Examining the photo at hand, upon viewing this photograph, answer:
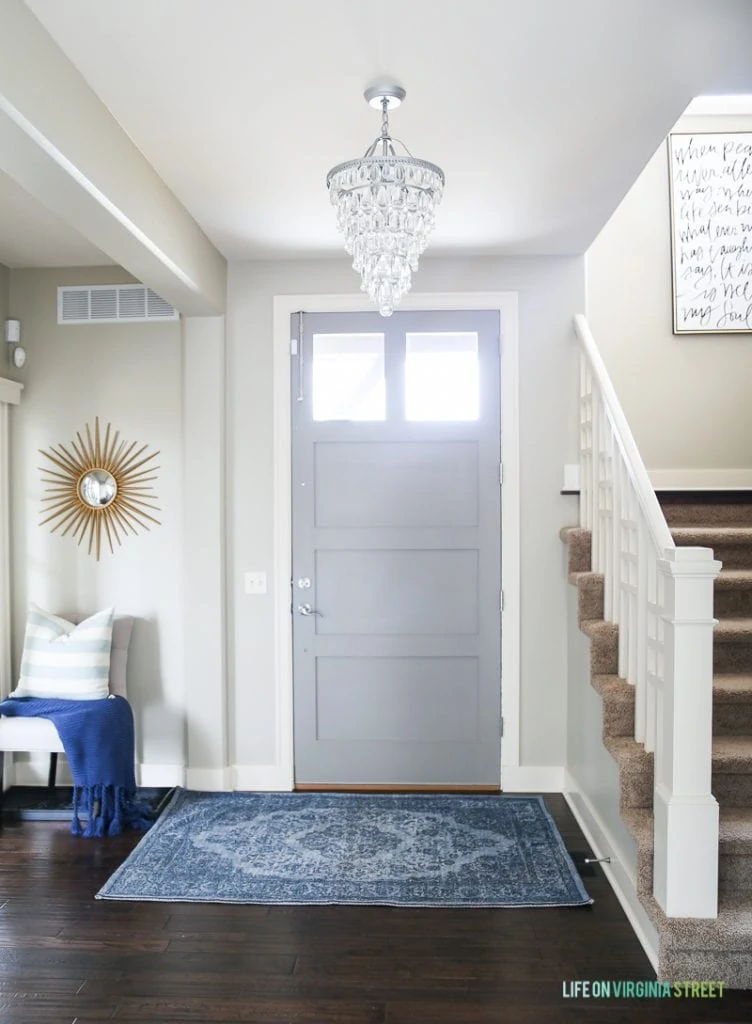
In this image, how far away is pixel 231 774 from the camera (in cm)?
397

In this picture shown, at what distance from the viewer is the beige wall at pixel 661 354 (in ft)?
14.0

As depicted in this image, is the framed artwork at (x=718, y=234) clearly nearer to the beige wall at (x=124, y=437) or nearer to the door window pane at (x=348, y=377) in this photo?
the door window pane at (x=348, y=377)

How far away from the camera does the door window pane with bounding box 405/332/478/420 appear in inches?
154

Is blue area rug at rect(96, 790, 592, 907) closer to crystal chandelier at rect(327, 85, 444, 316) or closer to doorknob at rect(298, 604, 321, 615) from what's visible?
doorknob at rect(298, 604, 321, 615)

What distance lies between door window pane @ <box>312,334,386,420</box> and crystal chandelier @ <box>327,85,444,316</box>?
159 centimetres

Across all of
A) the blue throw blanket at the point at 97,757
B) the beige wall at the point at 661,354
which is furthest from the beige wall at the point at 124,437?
the beige wall at the point at 661,354

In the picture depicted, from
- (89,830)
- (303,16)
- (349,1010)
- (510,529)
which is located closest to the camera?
(303,16)

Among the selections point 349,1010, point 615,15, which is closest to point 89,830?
point 349,1010

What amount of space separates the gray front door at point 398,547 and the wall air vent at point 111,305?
0.70m

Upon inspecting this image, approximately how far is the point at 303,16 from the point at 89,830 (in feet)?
10.3

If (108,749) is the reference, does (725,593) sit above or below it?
above

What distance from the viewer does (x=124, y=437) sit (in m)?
4.03

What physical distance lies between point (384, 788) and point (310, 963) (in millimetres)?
1466

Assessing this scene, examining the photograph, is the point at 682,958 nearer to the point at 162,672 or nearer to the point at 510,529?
the point at 510,529
